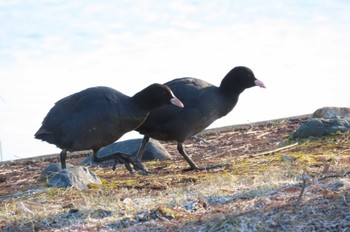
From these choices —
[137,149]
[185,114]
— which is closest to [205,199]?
[185,114]

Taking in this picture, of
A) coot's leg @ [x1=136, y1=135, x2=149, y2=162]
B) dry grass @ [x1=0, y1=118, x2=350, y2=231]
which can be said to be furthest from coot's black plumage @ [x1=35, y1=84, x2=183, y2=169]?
coot's leg @ [x1=136, y1=135, x2=149, y2=162]

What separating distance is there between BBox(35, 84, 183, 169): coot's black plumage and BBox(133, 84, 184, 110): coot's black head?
8cm

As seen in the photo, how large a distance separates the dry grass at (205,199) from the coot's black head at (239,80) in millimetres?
1119

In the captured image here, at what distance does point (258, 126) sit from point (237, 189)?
7061 millimetres

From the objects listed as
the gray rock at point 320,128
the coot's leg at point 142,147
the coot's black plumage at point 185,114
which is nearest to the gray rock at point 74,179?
the coot's black plumage at point 185,114

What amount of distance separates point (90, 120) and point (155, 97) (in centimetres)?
100

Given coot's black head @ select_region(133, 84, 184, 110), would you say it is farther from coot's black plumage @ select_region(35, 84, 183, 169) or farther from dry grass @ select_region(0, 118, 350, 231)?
dry grass @ select_region(0, 118, 350, 231)

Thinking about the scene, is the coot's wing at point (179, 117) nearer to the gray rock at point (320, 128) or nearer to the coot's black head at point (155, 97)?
the coot's black head at point (155, 97)

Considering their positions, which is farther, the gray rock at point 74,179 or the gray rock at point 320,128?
the gray rock at point 320,128

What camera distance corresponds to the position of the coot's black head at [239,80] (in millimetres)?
10805

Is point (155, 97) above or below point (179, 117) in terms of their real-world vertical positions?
above

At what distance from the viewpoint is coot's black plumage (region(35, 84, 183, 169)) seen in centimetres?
889

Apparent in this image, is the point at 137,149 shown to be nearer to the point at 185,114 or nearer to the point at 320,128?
the point at 185,114

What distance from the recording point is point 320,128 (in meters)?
11.5
